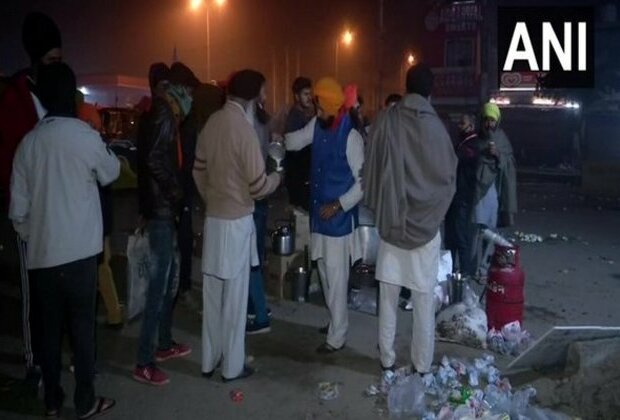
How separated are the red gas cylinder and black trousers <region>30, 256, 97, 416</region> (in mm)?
3357

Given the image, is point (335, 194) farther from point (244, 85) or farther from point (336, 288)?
point (244, 85)

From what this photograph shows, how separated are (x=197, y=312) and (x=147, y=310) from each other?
178 cm

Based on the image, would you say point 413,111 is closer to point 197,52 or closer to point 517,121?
point 517,121

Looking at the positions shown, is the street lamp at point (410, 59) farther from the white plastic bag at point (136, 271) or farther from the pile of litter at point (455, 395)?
the pile of litter at point (455, 395)

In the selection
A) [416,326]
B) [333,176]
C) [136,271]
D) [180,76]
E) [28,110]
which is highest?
[180,76]

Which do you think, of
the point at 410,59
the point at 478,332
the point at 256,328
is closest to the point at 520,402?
the point at 478,332

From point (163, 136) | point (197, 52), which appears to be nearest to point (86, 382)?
point (163, 136)

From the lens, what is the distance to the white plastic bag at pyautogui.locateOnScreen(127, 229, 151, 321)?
5469 millimetres

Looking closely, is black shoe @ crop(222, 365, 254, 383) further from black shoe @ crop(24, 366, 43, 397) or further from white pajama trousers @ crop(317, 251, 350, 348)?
black shoe @ crop(24, 366, 43, 397)

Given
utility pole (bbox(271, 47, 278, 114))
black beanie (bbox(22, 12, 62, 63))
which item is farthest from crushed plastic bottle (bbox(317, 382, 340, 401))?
utility pole (bbox(271, 47, 278, 114))

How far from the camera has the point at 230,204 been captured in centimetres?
456

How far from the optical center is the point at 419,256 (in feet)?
15.4

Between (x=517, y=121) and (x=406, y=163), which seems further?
(x=517, y=121)

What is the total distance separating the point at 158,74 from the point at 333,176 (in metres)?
1.55
